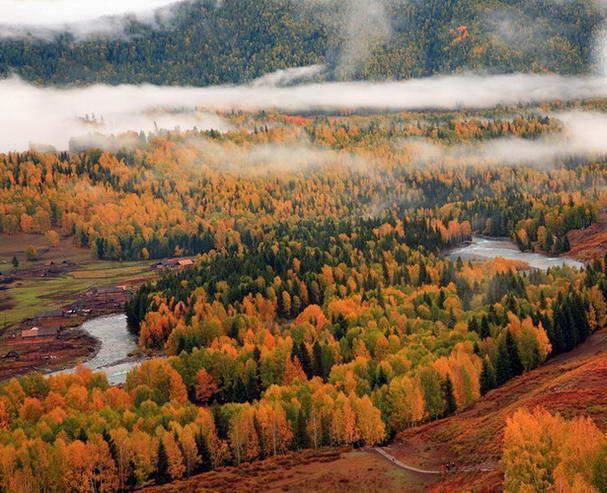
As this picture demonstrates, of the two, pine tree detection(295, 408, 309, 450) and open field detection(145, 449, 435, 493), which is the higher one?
pine tree detection(295, 408, 309, 450)

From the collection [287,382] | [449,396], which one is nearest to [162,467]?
[287,382]

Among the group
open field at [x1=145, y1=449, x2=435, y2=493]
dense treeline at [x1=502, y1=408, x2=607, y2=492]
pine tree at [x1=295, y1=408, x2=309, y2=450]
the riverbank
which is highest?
dense treeline at [x1=502, y1=408, x2=607, y2=492]

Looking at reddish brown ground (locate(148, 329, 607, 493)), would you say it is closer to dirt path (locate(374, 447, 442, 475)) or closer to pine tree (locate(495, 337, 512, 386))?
dirt path (locate(374, 447, 442, 475))

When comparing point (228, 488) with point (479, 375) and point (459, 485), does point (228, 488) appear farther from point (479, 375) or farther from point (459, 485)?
point (479, 375)

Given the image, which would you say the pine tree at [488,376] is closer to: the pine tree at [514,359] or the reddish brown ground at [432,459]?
the pine tree at [514,359]

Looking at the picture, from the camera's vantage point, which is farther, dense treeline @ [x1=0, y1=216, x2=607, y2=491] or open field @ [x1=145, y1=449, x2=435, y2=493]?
dense treeline @ [x1=0, y1=216, x2=607, y2=491]

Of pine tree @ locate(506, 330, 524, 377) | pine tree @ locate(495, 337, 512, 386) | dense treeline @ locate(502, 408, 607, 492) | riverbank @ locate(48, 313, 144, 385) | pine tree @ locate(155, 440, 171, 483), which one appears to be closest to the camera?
dense treeline @ locate(502, 408, 607, 492)

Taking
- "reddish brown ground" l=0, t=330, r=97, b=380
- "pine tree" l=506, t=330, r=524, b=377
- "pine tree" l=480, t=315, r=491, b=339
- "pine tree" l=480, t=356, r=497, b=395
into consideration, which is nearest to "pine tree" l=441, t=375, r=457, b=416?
"pine tree" l=480, t=356, r=497, b=395

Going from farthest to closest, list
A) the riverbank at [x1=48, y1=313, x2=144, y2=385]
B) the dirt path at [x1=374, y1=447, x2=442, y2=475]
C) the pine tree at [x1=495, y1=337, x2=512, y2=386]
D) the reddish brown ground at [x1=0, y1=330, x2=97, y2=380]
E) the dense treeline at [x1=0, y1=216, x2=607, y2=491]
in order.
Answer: the reddish brown ground at [x1=0, y1=330, x2=97, y2=380]
the riverbank at [x1=48, y1=313, x2=144, y2=385]
the pine tree at [x1=495, y1=337, x2=512, y2=386]
the dense treeline at [x1=0, y1=216, x2=607, y2=491]
the dirt path at [x1=374, y1=447, x2=442, y2=475]
